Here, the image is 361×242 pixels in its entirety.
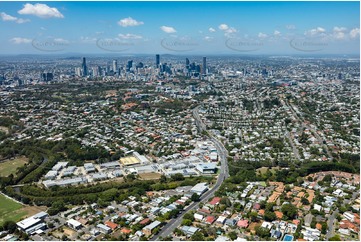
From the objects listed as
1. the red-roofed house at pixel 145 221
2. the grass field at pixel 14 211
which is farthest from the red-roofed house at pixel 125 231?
the grass field at pixel 14 211

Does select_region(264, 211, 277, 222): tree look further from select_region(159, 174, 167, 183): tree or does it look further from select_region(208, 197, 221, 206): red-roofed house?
select_region(159, 174, 167, 183): tree

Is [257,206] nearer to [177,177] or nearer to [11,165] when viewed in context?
[177,177]

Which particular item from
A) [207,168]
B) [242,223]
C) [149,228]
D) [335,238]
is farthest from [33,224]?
[335,238]

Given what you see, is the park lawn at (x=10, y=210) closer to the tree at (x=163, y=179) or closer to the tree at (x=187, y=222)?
the tree at (x=163, y=179)

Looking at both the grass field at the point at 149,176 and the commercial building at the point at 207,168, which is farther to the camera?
the commercial building at the point at 207,168

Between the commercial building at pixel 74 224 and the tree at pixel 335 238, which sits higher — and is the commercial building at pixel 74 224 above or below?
below

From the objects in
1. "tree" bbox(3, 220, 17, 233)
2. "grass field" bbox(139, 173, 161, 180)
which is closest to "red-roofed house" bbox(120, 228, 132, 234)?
"tree" bbox(3, 220, 17, 233)

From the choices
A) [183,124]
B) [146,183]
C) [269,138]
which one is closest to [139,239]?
[146,183]
